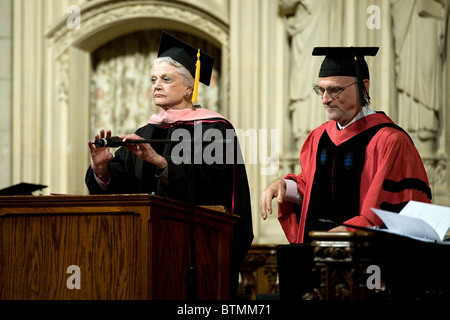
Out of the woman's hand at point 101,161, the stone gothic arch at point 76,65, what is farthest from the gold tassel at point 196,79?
the stone gothic arch at point 76,65

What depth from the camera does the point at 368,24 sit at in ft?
25.5

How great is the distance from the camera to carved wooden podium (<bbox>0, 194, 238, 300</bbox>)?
147 inches

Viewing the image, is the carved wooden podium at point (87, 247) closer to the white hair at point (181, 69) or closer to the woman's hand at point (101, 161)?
the woman's hand at point (101, 161)

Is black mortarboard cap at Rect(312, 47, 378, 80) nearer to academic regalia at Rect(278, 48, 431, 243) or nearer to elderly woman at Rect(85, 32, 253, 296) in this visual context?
academic regalia at Rect(278, 48, 431, 243)

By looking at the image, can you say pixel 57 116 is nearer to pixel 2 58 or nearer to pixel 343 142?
pixel 2 58

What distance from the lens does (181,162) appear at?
4707 mm

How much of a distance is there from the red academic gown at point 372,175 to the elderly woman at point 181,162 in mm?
346

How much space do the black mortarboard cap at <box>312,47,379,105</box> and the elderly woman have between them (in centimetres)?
78

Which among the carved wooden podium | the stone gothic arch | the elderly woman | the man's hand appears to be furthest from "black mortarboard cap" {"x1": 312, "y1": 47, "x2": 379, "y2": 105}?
the stone gothic arch

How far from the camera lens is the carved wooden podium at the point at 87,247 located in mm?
3742

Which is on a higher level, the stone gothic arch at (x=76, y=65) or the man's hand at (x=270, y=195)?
the stone gothic arch at (x=76, y=65)

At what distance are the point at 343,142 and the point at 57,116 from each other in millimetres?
4920

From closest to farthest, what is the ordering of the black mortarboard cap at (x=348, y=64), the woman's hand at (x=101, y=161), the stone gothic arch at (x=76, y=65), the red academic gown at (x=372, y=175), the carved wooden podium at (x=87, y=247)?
1. the carved wooden podium at (x=87, y=247)
2. the red academic gown at (x=372, y=175)
3. the black mortarboard cap at (x=348, y=64)
4. the woman's hand at (x=101, y=161)
5. the stone gothic arch at (x=76, y=65)

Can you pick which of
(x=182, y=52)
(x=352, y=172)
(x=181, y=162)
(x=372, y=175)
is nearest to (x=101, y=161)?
(x=181, y=162)
